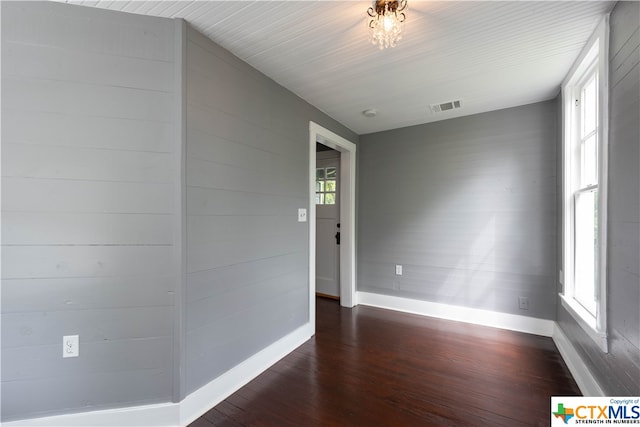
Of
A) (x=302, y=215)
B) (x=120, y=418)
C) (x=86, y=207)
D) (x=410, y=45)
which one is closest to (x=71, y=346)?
(x=120, y=418)

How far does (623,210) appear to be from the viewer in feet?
4.58

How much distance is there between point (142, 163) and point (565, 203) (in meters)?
3.29

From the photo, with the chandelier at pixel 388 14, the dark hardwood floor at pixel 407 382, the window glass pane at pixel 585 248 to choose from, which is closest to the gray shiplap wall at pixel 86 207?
the dark hardwood floor at pixel 407 382

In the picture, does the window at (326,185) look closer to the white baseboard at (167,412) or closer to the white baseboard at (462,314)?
the white baseboard at (462,314)

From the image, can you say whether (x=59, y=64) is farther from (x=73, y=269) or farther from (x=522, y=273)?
(x=522, y=273)

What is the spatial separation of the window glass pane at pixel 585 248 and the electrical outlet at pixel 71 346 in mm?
3410

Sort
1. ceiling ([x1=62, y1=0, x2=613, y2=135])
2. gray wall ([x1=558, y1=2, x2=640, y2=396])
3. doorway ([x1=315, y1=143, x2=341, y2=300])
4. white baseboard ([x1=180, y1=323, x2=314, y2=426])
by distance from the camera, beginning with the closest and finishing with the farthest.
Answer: gray wall ([x1=558, y1=2, x2=640, y2=396])
ceiling ([x1=62, y1=0, x2=613, y2=135])
white baseboard ([x1=180, y1=323, x2=314, y2=426])
doorway ([x1=315, y1=143, x2=341, y2=300])

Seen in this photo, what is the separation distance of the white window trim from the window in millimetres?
2539

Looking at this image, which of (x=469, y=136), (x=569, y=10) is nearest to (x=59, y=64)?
(x=569, y=10)

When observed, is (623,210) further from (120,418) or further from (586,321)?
(120,418)

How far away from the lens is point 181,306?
1607mm

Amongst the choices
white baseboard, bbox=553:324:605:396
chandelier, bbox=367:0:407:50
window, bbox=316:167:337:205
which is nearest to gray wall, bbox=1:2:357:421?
chandelier, bbox=367:0:407:50

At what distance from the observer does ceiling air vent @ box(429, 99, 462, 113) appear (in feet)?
9.16

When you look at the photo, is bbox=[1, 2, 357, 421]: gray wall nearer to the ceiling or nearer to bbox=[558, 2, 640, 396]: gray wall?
the ceiling
